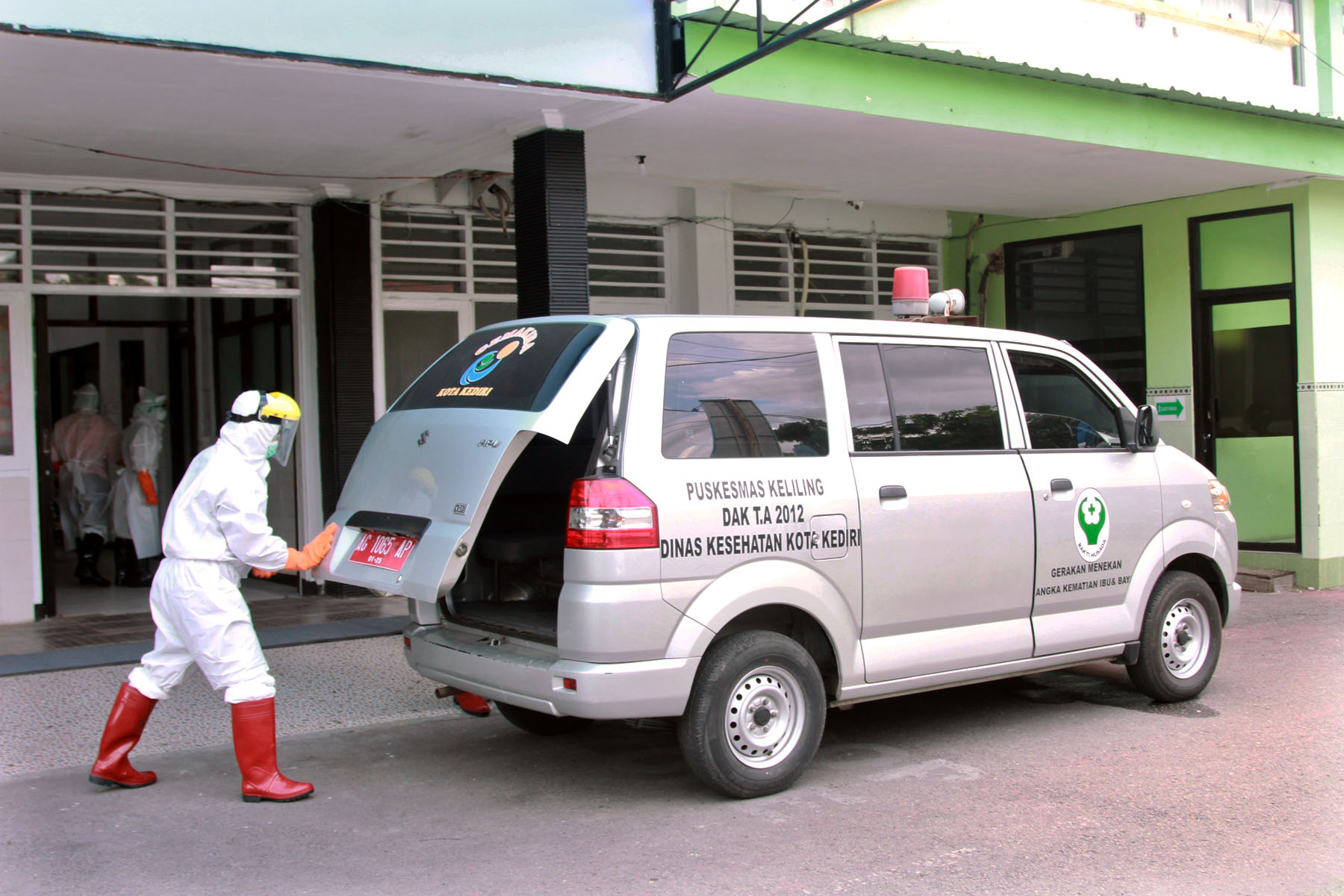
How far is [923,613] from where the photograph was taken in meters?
5.63

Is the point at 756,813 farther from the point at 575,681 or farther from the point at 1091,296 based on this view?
the point at 1091,296

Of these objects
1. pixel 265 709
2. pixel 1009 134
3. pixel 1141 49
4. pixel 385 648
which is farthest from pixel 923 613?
pixel 1141 49

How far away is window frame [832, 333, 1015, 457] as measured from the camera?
18.2 ft

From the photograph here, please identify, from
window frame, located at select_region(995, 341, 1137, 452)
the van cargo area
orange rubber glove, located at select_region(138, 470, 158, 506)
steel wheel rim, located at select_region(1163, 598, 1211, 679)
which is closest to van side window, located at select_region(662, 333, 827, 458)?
the van cargo area

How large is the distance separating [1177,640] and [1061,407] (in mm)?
1459

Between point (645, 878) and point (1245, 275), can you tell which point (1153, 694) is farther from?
point (1245, 275)

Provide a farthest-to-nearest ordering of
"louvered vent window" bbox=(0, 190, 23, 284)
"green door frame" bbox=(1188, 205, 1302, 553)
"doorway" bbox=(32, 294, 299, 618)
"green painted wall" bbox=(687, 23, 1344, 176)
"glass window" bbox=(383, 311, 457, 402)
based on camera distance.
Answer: "green door frame" bbox=(1188, 205, 1302, 553) < "glass window" bbox=(383, 311, 457, 402) < "doorway" bbox=(32, 294, 299, 618) < "louvered vent window" bbox=(0, 190, 23, 284) < "green painted wall" bbox=(687, 23, 1344, 176)

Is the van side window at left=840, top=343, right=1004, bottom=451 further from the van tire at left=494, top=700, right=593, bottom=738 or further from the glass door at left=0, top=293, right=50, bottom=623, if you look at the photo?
the glass door at left=0, top=293, right=50, bottom=623

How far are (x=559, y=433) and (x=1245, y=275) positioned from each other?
9.11 m

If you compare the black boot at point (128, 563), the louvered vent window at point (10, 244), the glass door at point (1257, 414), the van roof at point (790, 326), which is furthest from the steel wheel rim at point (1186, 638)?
the black boot at point (128, 563)

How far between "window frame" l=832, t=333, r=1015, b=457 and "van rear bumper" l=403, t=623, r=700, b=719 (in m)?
1.32

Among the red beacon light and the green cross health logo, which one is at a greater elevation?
the red beacon light

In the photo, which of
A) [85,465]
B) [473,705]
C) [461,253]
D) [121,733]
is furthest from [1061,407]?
[85,465]

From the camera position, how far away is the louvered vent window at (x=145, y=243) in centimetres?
923
